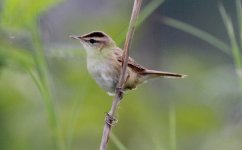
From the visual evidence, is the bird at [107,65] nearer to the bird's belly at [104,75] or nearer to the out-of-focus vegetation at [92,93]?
the bird's belly at [104,75]

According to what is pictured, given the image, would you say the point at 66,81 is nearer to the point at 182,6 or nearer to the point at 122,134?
the point at 122,134

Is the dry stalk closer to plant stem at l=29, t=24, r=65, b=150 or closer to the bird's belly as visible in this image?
plant stem at l=29, t=24, r=65, b=150

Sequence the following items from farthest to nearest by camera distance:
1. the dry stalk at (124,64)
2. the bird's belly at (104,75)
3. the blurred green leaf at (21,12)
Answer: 1. the bird's belly at (104,75)
2. the blurred green leaf at (21,12)
3. the dry stalk at (124,64)

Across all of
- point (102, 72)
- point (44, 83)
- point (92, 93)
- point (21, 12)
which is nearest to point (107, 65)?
point (102, 72)

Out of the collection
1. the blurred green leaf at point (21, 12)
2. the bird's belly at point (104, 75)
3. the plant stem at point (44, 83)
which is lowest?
the plant stem at point (44, 83)

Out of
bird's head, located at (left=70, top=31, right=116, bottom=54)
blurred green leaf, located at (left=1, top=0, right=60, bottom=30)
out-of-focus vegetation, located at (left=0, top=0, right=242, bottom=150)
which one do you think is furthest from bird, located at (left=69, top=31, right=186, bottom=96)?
blurred green leaf, located at (left=1, top=0, right=60, bottom=30)

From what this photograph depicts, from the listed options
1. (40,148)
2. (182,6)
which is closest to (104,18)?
(40,148)

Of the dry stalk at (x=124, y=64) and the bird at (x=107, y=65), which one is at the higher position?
the bird at (x=107, y=65)

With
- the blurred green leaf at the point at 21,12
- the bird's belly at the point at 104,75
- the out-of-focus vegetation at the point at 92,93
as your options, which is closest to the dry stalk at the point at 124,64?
the out-of-focus vegetation at the point at 92,93
